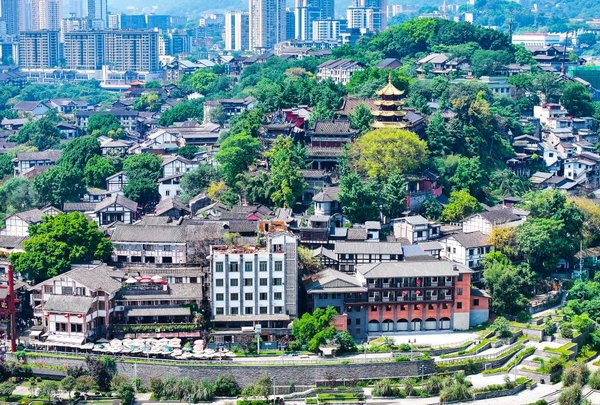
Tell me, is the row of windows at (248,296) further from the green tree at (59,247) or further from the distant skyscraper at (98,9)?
the distant skyscraper at (98,9)

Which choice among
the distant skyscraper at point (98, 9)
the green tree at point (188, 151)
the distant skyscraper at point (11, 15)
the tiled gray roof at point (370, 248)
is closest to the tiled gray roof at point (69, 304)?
the tiled gray roof at point (370, 248)

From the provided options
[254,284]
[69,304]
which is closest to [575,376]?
[254,284]

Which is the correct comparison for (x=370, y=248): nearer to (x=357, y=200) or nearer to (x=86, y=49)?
(x=357, y=200)

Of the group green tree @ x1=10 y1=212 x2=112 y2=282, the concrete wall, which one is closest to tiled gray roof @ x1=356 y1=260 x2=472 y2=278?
the concrete wall

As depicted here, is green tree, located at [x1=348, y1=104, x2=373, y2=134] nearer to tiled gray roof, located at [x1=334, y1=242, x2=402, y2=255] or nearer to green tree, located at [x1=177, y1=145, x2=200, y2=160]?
green tree, located at [x1=177, y1=145, x2=200, y2=160]

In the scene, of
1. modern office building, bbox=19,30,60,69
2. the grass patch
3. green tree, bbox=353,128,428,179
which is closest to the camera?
the grass patch

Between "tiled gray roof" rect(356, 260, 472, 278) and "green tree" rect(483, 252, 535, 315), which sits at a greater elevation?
"tiled gray roof" rect(356, 260, 472, 278)

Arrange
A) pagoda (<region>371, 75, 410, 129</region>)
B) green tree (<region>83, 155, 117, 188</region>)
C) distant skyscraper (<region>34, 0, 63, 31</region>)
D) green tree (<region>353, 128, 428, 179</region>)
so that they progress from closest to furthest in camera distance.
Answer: green tree (<region>353, 128, 428, 179</region>) → pagoda (<region>371, 75, 410, 129</region>) → green tree (<region>83, 155, 117, 188</region>) → distant skyscraper (<region>34, 0, 63, 31</region>)
